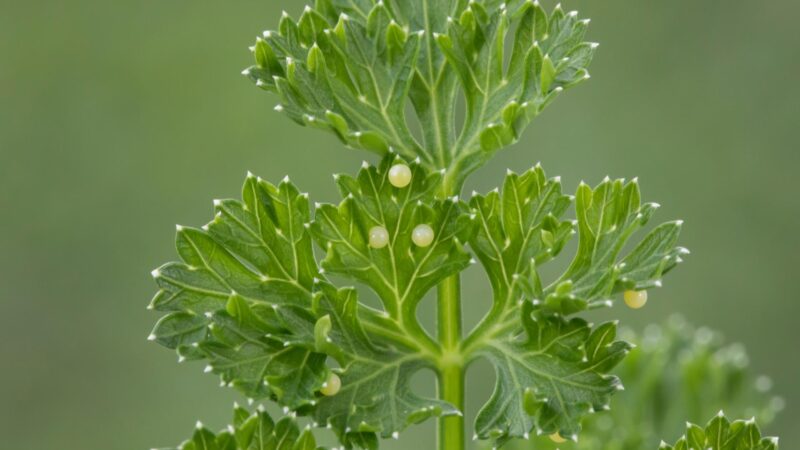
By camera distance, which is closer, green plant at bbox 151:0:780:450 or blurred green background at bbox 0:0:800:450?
green plant at bbox 151:0:780:450

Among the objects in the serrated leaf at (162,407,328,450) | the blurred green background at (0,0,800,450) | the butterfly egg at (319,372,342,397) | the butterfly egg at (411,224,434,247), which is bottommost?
the serrated leaf at (162,407,328,450)

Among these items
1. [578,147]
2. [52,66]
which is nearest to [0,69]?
[52,66]

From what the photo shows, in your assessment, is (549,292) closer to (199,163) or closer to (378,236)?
(378,236)

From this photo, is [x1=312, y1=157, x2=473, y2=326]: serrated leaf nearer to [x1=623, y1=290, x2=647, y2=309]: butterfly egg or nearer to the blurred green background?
[x1=623, y1=290, x2=647, y2=309]: butterfly egg

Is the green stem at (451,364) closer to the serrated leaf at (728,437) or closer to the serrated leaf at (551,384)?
the serrated leaf at (551,384)

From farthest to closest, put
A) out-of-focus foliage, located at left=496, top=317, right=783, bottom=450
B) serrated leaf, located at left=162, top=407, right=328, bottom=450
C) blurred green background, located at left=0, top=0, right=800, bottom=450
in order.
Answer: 1. blurred green background, located at left=0, top=0, right=800, bottom=450
2. out-of-focus foliage, located at left=496, top=317, right=783, bottom=450
3. serrated leaf, located at left=162, top=407, right=328, bottom=450

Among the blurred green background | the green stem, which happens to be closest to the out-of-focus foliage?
the green stem
